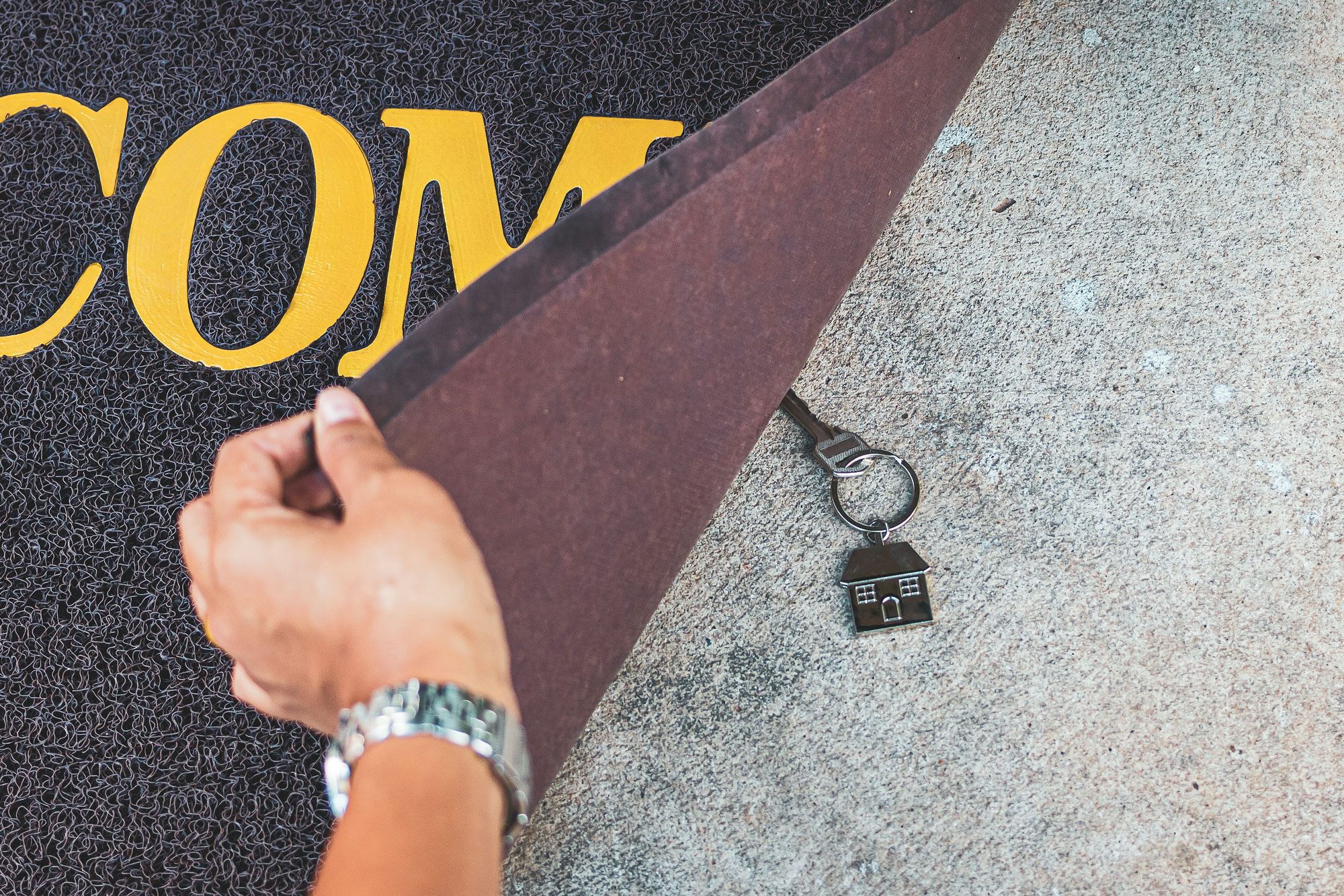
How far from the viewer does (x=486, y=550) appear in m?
0.84

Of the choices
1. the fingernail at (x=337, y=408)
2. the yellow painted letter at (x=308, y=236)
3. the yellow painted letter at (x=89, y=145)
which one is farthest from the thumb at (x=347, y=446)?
the yellow painted letter at (x=89, y=145)

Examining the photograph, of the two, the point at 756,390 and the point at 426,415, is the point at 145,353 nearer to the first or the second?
the point at 426,415

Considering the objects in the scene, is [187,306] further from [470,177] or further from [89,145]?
[470,177]

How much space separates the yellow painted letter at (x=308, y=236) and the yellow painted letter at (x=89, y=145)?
0.22 ft

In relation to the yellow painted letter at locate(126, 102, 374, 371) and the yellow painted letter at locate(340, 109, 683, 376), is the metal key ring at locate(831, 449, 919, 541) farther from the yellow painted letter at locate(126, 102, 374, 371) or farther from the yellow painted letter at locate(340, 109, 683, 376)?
Answer: the yellow painted letter at locate(126, 102, 374, 371)

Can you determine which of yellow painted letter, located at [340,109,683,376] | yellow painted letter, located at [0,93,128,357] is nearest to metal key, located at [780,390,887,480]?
yellow painted letter, located at [340,109,683,376]

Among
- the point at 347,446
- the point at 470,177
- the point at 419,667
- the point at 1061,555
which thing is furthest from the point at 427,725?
the point at 470,177

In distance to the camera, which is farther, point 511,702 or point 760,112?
point 760,112

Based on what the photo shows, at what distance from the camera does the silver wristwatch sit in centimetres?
57

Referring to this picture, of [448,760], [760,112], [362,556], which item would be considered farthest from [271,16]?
[448,760]

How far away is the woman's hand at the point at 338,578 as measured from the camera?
588mm

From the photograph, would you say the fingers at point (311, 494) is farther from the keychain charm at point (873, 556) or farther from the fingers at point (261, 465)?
the keychain charm at point (873, 556)

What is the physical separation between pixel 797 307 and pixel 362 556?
25.9 inches

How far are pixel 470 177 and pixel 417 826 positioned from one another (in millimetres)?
1092
